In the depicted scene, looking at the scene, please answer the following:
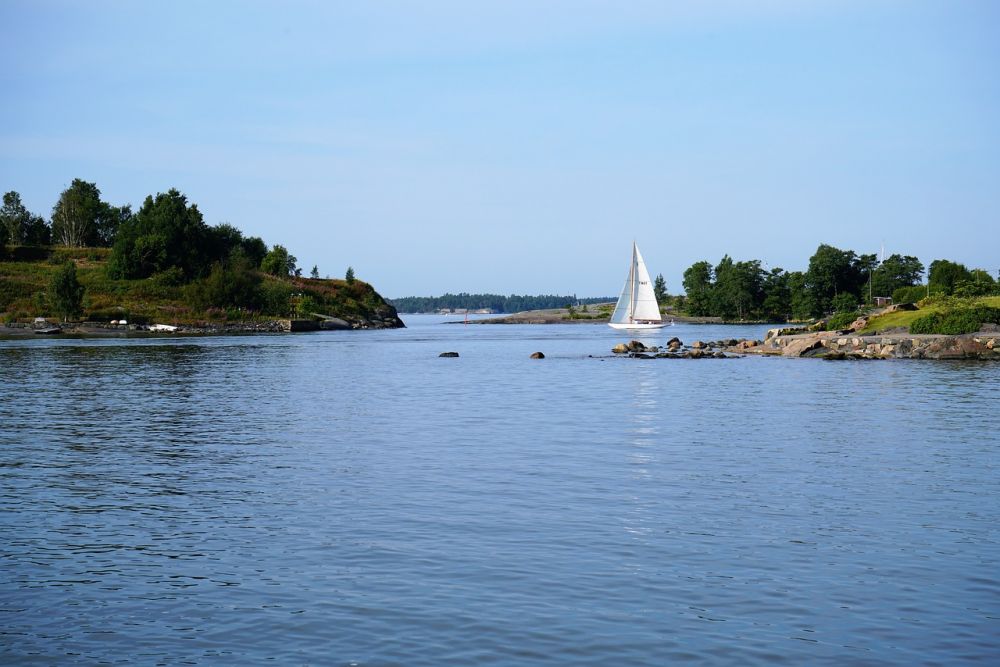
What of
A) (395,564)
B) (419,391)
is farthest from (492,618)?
(419,391)

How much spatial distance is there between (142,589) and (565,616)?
24.5ft

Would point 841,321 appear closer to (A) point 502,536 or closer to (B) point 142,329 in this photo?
(A) point 502,536

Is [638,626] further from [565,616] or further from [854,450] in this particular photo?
[854,450]

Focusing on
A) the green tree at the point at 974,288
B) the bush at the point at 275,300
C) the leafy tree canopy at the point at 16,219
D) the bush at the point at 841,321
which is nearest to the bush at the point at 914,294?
the green tree at the point at 974,288

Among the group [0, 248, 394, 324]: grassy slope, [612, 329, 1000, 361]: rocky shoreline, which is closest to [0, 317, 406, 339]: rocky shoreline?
[0, 248, 394, 324]: grassy slope

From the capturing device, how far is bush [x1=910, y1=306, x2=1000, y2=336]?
7806 centimetres

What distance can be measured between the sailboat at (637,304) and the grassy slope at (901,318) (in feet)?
254

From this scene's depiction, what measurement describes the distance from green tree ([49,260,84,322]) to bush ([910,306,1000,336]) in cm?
11671

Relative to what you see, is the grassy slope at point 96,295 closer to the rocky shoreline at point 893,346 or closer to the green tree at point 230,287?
the green tree at point 230,287

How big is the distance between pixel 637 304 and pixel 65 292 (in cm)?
9859

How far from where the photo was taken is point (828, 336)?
8856cm

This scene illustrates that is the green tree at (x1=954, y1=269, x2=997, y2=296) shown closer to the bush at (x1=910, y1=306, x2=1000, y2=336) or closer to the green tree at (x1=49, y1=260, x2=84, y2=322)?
the bush at (x1=910, y1=306, x2=1000, y2=336)

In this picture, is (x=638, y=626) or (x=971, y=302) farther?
(x=971, y=302)

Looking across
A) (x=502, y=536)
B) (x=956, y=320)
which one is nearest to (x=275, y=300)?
(x=956, y=320)
